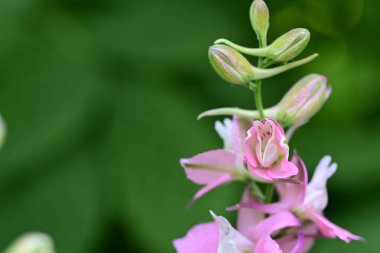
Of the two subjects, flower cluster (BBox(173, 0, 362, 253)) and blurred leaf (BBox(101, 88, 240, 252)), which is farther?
blurred leaf (BBox(101, 88, 240, 252))

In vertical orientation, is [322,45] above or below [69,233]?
above

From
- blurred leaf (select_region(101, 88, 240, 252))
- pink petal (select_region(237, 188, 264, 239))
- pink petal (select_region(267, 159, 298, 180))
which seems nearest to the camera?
pink petal (select_region(267, 159, 298, 180))

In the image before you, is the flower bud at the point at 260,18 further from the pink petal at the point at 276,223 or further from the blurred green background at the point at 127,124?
the blurred green background at the point at 127,124

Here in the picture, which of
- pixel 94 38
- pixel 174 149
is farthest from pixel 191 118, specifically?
pixel 94 38

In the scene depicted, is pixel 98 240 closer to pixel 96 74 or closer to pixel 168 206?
pixel 168 206

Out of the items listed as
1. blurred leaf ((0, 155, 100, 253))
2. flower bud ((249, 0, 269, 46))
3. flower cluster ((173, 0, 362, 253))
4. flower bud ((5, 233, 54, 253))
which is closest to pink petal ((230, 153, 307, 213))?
flower cluster ((173, 0, 362, 253))

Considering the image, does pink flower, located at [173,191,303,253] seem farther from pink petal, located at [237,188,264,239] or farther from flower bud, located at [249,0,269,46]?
flower bud, located at [249,0,269,46]

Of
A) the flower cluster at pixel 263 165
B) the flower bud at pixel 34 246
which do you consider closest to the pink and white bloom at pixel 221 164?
the flower cluster at pixel 263 165
